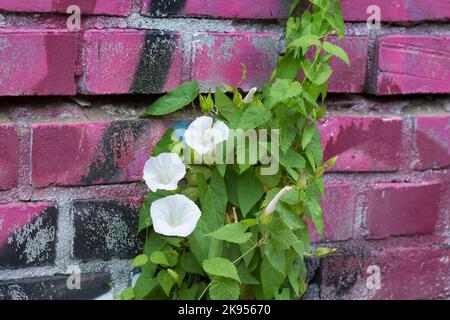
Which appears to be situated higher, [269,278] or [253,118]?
[253,118]

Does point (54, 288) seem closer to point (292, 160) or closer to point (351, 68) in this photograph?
point (292, 160)

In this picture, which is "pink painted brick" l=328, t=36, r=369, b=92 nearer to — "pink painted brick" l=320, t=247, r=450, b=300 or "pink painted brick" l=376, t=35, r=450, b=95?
"pink painted brick" l=376, t=35, r=450, b=95

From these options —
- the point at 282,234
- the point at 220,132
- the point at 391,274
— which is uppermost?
the point at 220,132

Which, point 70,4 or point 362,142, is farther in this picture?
point 362,142

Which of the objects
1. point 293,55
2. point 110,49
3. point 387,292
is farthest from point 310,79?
point 387,292

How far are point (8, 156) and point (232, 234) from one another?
25 cm

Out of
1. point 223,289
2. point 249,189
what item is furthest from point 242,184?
point 223,289

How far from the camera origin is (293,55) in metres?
0.81

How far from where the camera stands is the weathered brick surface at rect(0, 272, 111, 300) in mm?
788

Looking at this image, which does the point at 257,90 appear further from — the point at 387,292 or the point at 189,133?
the point at 387,292

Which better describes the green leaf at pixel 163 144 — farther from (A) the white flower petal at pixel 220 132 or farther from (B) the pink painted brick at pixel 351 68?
(B) the pink painted brick at pixel 351 68

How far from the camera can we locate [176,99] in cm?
79

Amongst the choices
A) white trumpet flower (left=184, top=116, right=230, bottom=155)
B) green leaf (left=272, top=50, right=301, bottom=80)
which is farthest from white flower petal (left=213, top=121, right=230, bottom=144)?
green leaf (left=272, top=50, right=301, bottom=80)

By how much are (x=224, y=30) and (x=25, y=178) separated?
0.28 m
